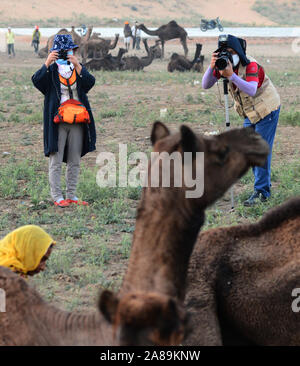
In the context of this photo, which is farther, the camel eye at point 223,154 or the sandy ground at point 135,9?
the sandy ground at point 135,9

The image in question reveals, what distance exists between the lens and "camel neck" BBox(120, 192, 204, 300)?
92.7 inches

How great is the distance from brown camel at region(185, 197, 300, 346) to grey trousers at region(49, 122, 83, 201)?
474cm

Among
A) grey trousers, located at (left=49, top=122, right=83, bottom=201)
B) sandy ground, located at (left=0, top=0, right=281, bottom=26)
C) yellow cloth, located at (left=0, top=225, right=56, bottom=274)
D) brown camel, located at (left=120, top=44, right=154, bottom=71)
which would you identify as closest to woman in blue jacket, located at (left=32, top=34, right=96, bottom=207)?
grey trousers, located at (left=49, top=122, right=83, bottom=201)

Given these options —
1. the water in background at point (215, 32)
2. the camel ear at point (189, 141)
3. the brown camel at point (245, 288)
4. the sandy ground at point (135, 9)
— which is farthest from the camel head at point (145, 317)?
the sandy ground at point (135, 9)

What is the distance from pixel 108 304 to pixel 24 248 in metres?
1.23

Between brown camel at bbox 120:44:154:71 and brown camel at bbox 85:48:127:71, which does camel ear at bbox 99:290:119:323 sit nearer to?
brown camel at bbox 85:48:127:71

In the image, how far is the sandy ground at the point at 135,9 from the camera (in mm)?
71375

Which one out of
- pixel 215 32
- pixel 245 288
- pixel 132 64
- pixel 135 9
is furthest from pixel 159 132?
pixel 135 9

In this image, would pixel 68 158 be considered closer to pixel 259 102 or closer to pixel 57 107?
pixel 57 107

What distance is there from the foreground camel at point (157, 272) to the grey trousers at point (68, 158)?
5.25 meters

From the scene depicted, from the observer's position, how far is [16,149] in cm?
1170

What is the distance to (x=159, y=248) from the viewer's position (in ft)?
7.83

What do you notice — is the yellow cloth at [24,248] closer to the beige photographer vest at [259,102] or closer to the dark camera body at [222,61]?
the dark camera body at [222,61]
